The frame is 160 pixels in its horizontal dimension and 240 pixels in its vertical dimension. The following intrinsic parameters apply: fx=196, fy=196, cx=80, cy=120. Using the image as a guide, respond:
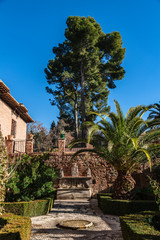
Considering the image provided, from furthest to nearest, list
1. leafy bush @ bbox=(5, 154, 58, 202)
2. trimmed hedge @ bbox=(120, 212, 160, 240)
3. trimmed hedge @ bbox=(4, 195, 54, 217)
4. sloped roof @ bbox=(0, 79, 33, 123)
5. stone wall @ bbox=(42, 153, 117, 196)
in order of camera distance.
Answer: stone wall @ bbox=(42, 153, 117, 196) → sloped roof @ bbox=(0, 79, 33, 123) → leafy bush @ bbox=(5, 154, 58, 202) → trimmed hedge @ bbox=(4, 195, 54, 217) → trimmed hedge @ bbox=(120, 212, 160, 240)

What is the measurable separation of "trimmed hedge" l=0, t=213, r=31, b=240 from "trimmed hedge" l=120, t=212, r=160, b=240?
202cm

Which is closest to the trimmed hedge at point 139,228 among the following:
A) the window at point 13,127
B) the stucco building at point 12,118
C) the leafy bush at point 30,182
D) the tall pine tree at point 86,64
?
the leafy bush at point 30,182

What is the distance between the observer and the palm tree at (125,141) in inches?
312

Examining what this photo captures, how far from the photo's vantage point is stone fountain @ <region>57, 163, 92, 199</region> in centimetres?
1133

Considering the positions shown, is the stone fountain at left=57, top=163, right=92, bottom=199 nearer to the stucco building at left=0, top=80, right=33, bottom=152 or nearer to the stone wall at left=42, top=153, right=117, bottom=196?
the stone wall at left=42, top=153, right=117, bottom=196

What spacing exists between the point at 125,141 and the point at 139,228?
15.0ft

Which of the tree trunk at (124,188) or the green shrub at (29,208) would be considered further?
the tree trunk at (124,188)

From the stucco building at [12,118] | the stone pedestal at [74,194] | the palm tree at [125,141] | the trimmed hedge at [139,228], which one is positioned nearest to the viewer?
the trimmed hedge at [139,228]

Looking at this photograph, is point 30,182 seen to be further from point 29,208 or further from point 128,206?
point 128,206

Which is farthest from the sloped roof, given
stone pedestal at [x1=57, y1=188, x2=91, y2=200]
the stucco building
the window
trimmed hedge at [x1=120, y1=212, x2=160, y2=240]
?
trimmed hedge at [x1=120, y1=212, x2=160, y2=240]

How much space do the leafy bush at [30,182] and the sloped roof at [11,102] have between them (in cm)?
539

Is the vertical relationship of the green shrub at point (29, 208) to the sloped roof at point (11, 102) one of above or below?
below

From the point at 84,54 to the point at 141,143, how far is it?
1317cm

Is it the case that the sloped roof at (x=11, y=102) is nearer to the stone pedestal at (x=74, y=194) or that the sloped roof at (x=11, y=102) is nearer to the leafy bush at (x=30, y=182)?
the leafy bush at (x=30, y=182)
